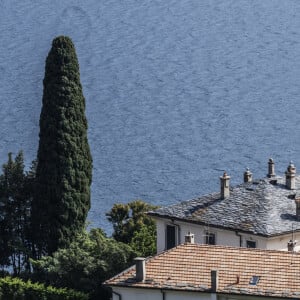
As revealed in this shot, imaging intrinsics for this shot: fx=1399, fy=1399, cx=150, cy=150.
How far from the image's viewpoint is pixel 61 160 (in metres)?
53.1

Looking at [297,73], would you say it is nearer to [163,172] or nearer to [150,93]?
[150,93]

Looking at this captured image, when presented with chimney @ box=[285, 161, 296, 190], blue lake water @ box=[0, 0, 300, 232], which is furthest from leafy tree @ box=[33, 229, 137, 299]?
blue lake water @ box=[0, 0, 300, 232]

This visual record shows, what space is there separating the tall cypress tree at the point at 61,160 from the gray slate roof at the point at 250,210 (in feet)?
13.8

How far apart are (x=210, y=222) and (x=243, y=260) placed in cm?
845

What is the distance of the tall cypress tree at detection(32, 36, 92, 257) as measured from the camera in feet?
173

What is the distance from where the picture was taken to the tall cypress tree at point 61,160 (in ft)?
173

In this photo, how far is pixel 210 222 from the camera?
47781 mm

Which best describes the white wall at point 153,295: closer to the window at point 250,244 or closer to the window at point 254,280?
the window at point 254,280

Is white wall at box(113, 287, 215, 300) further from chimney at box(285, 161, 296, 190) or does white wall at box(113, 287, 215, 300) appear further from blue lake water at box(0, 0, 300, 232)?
blue lake water at box(0, 0, 300, 232)

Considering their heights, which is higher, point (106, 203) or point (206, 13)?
point (206, 13)

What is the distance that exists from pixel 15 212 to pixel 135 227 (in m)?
4.84

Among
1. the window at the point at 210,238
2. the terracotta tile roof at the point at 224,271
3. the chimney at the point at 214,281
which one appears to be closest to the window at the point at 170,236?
the window at the point at 210,238

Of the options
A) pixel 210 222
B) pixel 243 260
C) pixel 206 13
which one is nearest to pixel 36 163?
pixel 210 222

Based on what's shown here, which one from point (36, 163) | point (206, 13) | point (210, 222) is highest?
point (206, 13)
